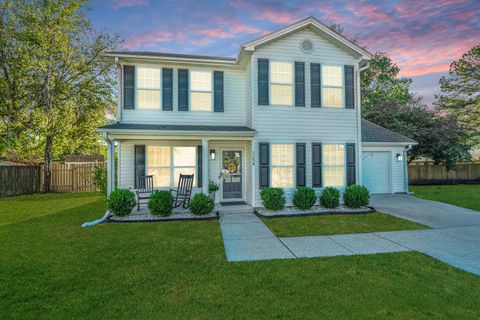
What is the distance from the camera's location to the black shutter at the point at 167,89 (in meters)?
8.45

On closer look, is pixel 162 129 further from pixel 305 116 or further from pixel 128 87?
pixel 305 116

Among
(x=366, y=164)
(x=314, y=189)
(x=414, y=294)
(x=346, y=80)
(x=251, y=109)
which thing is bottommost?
(x=414, y=294)

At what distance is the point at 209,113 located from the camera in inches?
345

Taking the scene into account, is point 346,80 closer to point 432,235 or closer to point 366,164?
point 366,164

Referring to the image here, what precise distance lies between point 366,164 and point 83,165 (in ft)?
48.9

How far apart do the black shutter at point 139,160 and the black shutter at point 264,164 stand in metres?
3.98

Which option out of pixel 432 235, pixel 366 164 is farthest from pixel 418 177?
pixel 432 235

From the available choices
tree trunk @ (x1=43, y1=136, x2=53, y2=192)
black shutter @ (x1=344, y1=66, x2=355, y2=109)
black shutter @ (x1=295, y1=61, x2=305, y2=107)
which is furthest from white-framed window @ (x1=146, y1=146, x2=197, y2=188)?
tree trunk @ (x1=43, y1=136, x2=53, y2=192)

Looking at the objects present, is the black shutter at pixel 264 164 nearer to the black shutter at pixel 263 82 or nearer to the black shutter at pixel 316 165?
the black shutter at pixel 263 82

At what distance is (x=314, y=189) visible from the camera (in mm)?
8328

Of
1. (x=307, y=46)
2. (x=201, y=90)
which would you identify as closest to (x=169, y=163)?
(x=201, y=90)

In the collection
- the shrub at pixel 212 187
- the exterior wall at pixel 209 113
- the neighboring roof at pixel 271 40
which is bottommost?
the shrub at pixel 212 187

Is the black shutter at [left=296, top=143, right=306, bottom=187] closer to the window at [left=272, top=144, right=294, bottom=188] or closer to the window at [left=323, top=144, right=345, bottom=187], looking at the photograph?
the window at [left=272, top=144, right=294, bottom=188]

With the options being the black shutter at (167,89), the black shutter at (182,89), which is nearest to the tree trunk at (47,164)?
the black shutter at (167,89)
